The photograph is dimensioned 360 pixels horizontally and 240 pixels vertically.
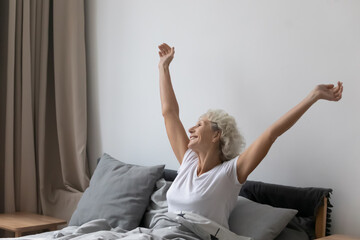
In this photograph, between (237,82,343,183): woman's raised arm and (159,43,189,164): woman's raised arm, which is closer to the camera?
(237,82,343,183): woman's raised arm

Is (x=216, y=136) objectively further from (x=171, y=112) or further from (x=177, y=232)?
(x=177, y=232)

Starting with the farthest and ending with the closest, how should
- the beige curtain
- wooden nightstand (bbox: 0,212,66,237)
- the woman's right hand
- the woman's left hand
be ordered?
the beige curtain < wooden nightstand (bbox: 0,212,66,237) < the woman's right hand < the woman's left hand

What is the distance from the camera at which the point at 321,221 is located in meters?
2.31

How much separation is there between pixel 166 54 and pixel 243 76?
1.50ft

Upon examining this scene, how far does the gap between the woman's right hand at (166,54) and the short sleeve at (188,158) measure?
55 centimetres

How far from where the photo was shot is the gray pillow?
2.25 m

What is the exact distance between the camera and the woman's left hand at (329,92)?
2166 millimetres

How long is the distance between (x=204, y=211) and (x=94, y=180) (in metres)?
0.88

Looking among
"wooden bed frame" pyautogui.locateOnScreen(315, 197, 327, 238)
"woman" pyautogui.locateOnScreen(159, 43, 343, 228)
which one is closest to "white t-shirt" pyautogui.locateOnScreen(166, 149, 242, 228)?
"woman" pyautogui.locateOnScreen(159, 43, 343, 228)

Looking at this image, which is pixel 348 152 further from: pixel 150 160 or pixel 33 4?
pixel 33 4

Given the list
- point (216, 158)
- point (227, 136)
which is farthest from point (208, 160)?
point (227, 136)

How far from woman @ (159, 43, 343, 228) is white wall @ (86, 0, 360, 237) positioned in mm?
212

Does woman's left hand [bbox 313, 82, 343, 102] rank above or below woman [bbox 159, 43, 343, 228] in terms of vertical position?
above

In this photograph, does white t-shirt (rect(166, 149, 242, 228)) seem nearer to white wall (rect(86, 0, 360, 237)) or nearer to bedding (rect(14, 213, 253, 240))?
bedding (rect(14, 213, 253, 240))
